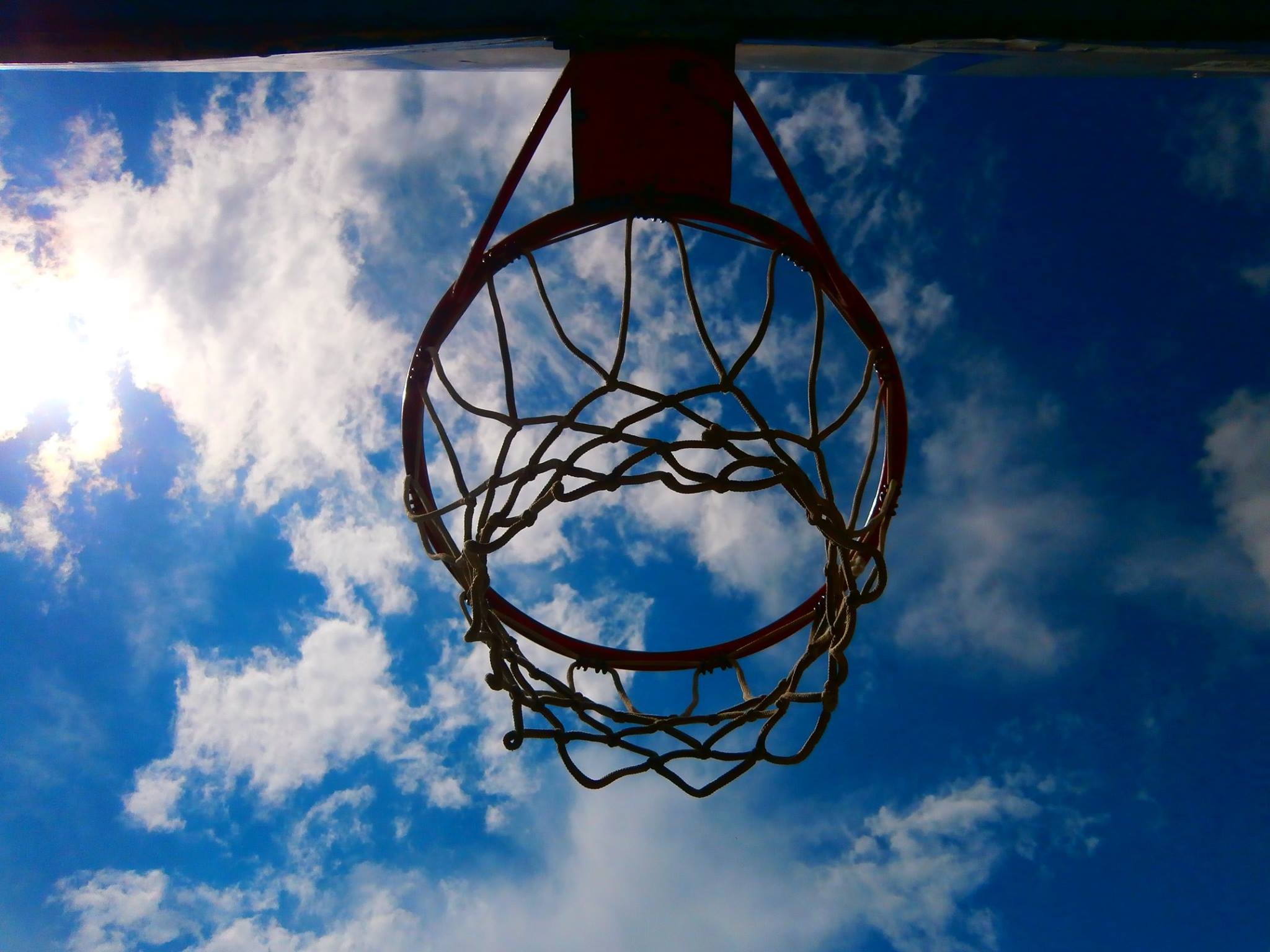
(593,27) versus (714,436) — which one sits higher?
(593,27)

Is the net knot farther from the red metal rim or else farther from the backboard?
the backboard

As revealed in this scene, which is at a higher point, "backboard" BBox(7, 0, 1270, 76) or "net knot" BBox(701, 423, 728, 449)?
"backboard" BBox(7, 0, 1270, 76)

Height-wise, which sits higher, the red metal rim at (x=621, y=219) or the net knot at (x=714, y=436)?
the red metal rim at (x=621, y=219)

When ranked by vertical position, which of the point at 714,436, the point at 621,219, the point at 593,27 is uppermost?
the point at 593,27

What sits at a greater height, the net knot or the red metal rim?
the red metal rim

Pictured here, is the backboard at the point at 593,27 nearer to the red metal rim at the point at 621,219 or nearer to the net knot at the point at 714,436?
the red metal rim at the point at 621,219

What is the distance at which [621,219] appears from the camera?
2.32 meters

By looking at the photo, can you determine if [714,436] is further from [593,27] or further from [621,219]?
[593,27]

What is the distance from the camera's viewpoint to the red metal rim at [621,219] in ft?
7.52

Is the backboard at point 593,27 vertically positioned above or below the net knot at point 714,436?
above

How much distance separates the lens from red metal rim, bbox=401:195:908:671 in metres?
2.29

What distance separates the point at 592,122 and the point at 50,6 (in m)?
1.54

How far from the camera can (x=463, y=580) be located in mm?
2543

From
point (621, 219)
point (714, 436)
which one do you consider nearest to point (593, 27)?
point (621, 219)
